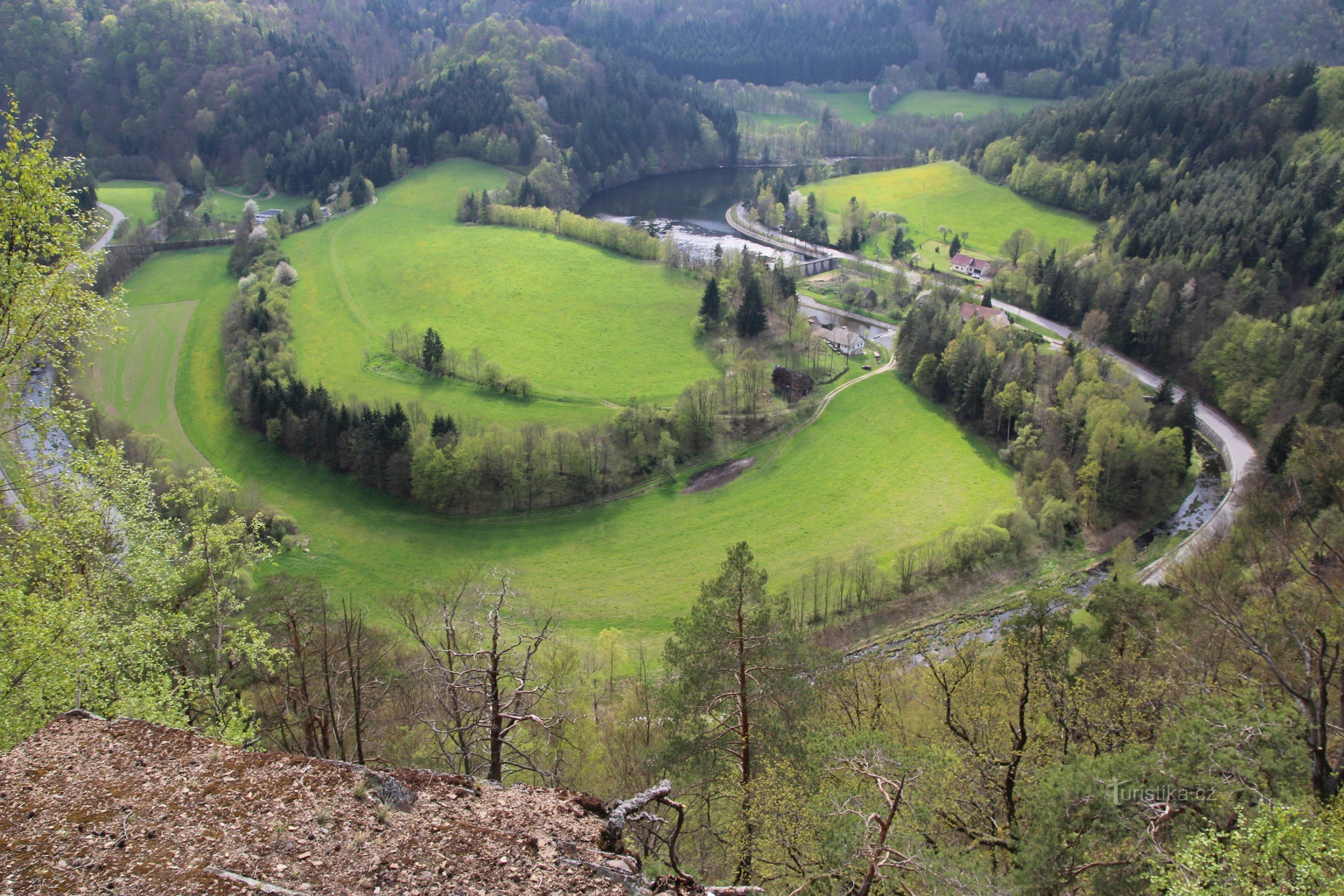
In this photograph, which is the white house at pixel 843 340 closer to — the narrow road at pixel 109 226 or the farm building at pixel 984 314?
the farm building at pixel 984 314

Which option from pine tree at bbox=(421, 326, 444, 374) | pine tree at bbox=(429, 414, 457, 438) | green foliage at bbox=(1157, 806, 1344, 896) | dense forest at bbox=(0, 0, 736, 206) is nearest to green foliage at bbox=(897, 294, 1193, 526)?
pine tree at bbox=(429, 414, 457, 438)

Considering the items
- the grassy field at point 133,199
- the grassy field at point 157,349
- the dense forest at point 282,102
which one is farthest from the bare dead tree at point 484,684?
the dense forest at point 282,102

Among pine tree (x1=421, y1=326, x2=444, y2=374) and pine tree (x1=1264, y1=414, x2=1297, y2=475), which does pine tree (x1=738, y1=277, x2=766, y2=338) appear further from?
pine tree (x1=1264, y1=414, x2=1297, y2=475)

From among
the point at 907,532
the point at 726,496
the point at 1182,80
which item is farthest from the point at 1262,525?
the point at 1182,80

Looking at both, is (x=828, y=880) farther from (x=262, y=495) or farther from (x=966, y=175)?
(x=966, y=175)

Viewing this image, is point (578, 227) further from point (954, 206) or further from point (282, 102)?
point (282, 102)
